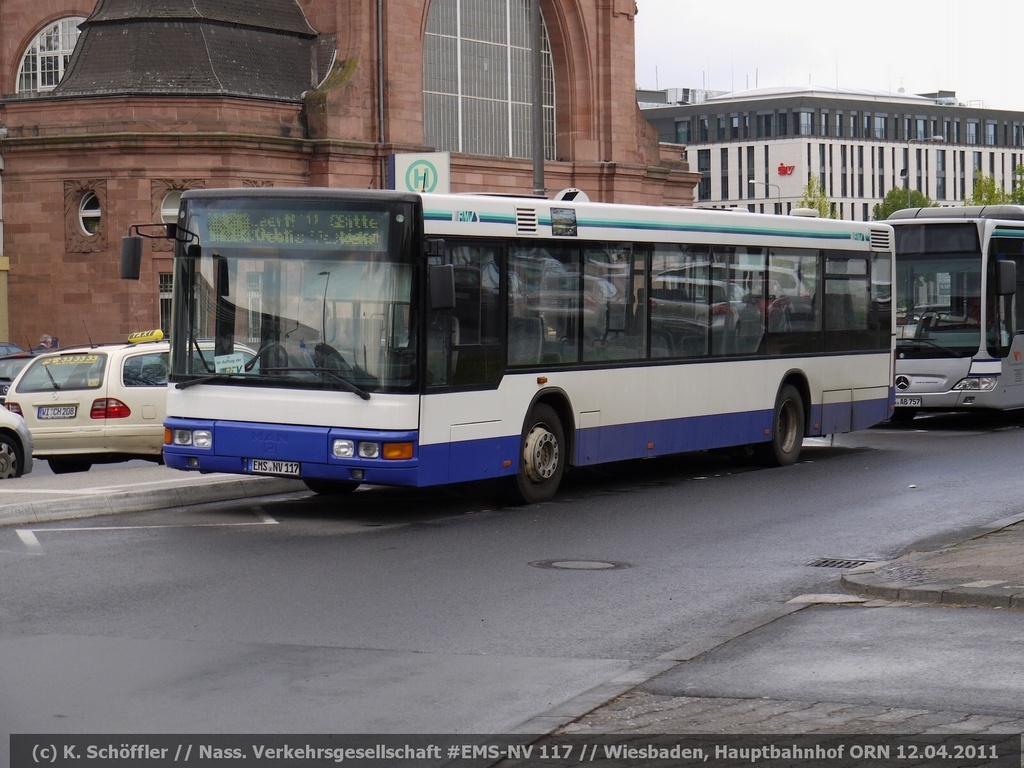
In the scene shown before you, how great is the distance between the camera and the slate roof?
4606 centimetres

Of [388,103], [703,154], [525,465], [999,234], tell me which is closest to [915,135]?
[703,154]

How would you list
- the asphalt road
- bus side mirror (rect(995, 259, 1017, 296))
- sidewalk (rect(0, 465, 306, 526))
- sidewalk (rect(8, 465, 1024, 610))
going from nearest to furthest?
the asphalt road, sidewalk (rect(8, 465, 1024, 610)), sidewalk (rect(0, 465, 306, 526)), bus side mirror (rect(995, 259, 1017, 296))

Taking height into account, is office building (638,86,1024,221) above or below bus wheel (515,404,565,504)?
above

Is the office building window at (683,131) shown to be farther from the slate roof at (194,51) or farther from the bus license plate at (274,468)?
the bus license plate at (274,468)

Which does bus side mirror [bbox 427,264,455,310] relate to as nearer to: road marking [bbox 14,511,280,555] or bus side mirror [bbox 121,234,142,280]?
road marking [bbox 14,511,280,555]

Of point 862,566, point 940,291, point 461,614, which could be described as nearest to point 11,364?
point 940,291

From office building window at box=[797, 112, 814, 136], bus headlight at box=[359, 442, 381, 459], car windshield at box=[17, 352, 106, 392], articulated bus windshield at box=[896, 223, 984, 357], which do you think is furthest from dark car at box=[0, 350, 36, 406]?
office building window at box=[797, 112, 814, 136]

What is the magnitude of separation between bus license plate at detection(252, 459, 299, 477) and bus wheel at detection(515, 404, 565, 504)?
86.8 inches

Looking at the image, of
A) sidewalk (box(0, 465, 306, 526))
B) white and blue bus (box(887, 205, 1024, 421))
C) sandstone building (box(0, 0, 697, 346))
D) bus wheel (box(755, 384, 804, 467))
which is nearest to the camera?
sidewalk (box(0, 465, 306, 526))

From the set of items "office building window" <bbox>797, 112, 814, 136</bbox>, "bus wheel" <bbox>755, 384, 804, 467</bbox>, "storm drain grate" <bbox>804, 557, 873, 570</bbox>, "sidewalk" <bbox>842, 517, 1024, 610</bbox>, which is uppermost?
"office building window" <bbox>797, 112, 814, 136</bbox>

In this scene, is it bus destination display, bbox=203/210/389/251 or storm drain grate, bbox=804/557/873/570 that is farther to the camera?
bus destination display, bbox=203/210/389/251

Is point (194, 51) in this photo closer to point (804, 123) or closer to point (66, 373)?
point (66, 373)

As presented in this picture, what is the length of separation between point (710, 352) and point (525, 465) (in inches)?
136

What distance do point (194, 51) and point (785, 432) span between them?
31417mm
